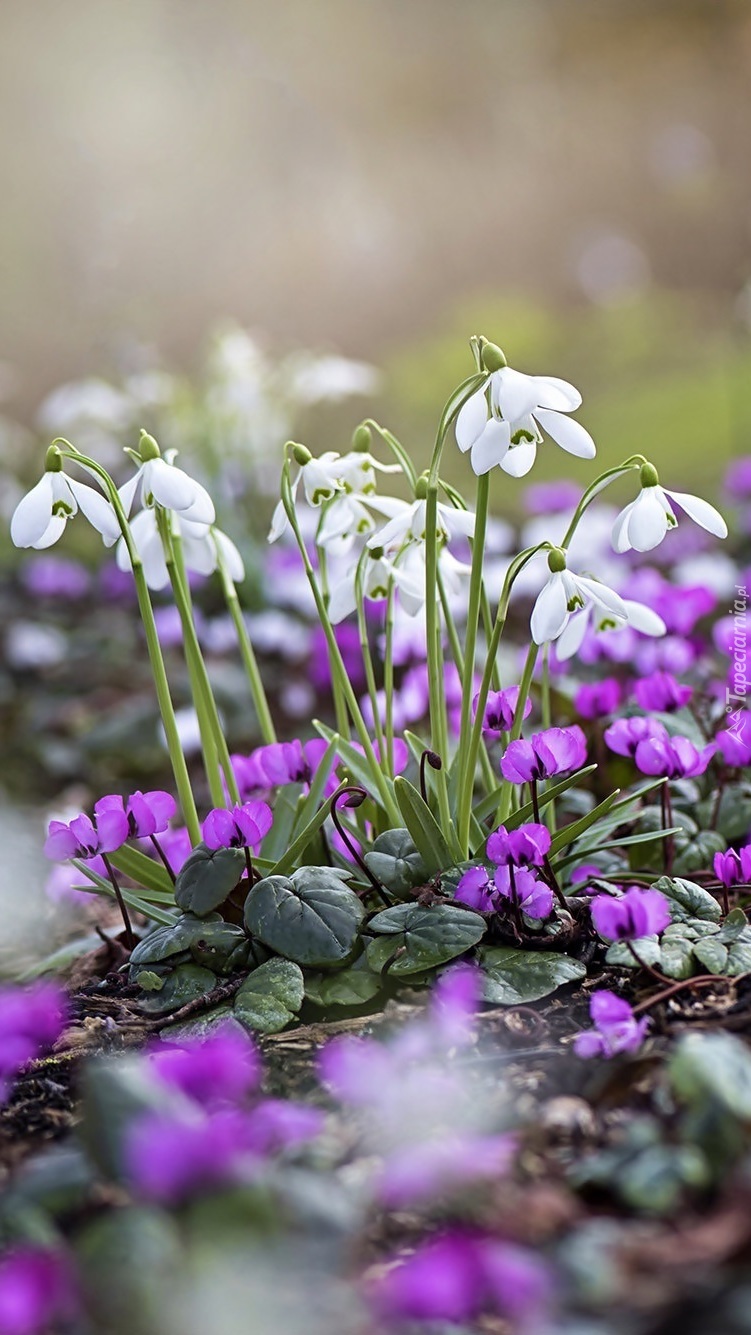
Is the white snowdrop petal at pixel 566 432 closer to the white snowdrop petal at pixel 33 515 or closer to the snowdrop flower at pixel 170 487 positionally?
the snowdrop flower at pixel 170 487

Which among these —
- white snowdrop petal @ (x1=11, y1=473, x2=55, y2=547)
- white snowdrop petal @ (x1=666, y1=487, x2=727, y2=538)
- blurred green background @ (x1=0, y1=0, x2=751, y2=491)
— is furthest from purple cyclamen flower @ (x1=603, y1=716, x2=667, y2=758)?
blurred green background @ (x1=0, y1=0, x2=751, y2=491)

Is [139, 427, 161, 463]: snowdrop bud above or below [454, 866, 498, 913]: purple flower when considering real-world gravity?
above

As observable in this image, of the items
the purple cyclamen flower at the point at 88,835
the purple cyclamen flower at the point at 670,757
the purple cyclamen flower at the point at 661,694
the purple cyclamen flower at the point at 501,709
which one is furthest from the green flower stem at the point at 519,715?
the purple cyclamen flower at the point at 88,835

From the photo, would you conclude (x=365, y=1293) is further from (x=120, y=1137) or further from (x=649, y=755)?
(x=649, y=755)

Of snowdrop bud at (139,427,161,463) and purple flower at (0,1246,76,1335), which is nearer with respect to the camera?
purple flower at (0,1246,76,1335)

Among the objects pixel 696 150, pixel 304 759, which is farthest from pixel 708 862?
pixel 696 150

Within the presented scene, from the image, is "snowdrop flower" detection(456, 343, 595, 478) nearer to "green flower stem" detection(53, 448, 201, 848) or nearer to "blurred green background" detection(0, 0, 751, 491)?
"green flower stem" detection(53, 448, 201, 848)
